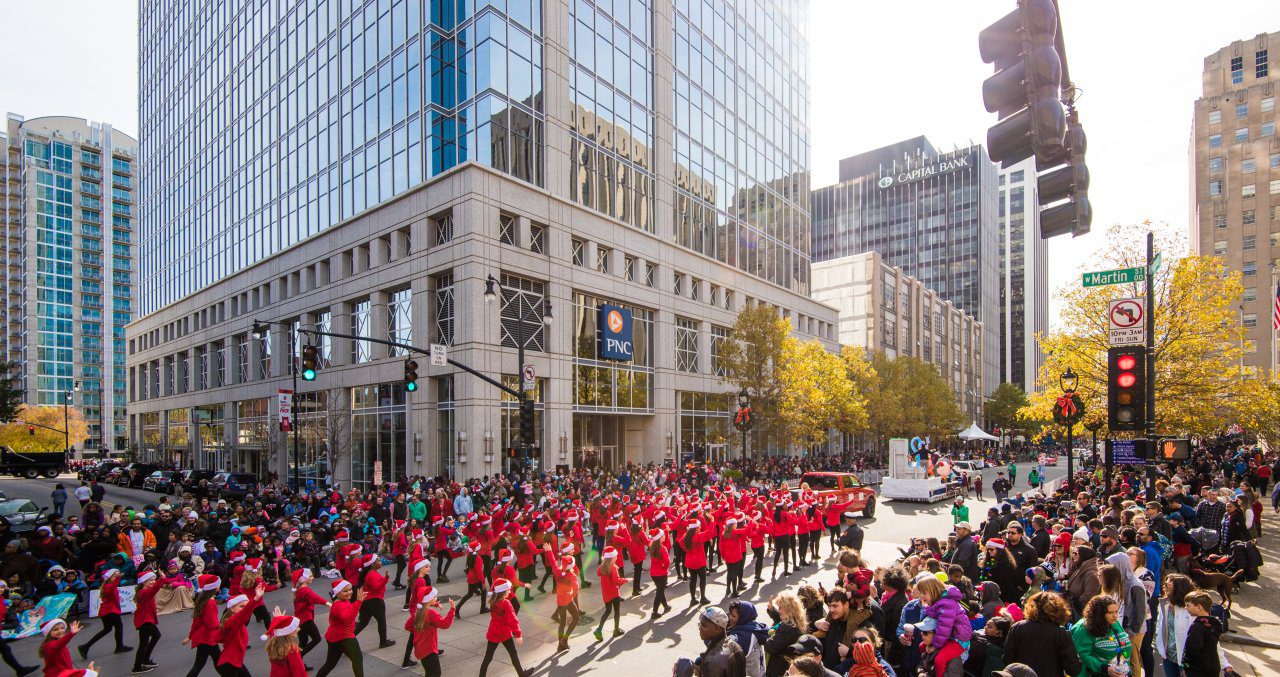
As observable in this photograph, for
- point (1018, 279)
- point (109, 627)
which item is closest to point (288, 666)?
point (109, 627)

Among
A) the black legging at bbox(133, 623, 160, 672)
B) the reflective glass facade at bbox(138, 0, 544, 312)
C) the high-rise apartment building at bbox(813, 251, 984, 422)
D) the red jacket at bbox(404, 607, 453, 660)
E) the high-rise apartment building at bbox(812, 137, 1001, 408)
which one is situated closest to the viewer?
the red jacket at bbox(404, 607, 453, 660)

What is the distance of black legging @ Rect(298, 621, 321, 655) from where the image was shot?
33.7 ft

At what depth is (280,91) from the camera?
4647 centimetres

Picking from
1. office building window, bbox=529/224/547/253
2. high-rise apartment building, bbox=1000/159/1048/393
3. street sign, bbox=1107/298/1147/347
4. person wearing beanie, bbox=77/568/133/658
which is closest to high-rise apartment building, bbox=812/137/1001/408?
high-rise apartment building, bbox=1000/159/1048/393

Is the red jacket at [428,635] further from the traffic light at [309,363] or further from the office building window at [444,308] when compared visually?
the office building window at [444,308]

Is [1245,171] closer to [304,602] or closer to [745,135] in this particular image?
[745,135]

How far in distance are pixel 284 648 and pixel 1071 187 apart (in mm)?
8836

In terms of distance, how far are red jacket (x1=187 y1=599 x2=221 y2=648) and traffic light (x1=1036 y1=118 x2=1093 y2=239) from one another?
10976 mm

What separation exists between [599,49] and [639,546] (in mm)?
32606

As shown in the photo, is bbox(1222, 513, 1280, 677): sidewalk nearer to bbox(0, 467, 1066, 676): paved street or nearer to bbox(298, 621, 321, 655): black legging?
bbox(0, 467, 1066, 676): paved street

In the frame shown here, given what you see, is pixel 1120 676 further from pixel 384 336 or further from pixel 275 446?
pixel 275 446

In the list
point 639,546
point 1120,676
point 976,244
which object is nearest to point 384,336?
point 639,546

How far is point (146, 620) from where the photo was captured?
33.9ft

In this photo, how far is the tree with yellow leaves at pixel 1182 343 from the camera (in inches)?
915
